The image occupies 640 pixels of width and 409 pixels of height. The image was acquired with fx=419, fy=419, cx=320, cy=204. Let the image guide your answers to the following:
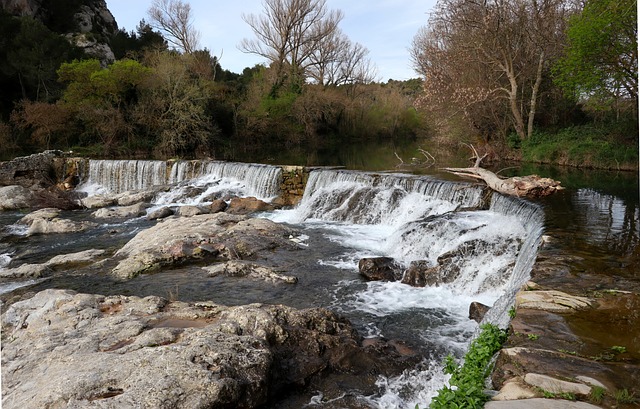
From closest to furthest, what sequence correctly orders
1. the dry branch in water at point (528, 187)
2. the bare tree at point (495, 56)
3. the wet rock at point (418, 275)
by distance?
the wet rock at point (418, 275) → the dry branch in water at point (528, 187) → the bare tree at point (495, 56)

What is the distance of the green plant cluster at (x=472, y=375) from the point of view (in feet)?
9.05

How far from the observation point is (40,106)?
2448cm

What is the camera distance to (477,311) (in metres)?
6.28

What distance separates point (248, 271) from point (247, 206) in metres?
6.89

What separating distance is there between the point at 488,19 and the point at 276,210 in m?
11.9

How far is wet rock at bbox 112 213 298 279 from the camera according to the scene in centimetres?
855

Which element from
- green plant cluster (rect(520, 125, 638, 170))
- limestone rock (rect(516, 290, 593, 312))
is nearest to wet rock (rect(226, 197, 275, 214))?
limestone rock (rect(516, 290, 593, 312))

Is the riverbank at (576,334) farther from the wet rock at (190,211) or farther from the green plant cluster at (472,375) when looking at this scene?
the wet rock at (190,211)

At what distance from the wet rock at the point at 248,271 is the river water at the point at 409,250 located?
21cm

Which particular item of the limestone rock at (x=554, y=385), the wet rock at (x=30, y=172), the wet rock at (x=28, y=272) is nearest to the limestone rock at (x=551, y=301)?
the limestone rock at (x=554, y=385)

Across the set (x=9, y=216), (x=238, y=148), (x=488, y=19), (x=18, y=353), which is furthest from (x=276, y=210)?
(x=238, y=148)

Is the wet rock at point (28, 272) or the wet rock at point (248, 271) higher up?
the wet rock at point (248, 271)

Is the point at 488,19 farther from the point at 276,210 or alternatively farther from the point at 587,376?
the point at 587,376

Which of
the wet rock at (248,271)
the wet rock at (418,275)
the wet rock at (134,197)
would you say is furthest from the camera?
the wet rock at (134,197)
